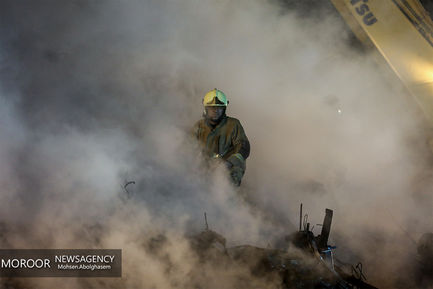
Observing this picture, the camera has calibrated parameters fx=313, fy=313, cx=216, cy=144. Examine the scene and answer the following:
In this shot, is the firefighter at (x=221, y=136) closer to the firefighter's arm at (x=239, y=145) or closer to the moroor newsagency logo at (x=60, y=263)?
the firefighter's arm at (x=239, y=145)

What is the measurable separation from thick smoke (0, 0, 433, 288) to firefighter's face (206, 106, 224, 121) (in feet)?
2.34

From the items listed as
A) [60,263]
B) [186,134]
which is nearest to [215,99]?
[186,134]

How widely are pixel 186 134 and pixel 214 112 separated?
94cm

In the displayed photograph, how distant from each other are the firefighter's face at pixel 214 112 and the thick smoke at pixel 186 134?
71cm

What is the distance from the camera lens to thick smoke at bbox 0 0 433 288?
3.61m

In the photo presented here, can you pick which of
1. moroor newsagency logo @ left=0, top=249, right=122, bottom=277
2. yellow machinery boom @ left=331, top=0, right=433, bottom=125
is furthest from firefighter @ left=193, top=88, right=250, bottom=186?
yellow machinery boom @ left=331, top=0, right=433, bottom=125

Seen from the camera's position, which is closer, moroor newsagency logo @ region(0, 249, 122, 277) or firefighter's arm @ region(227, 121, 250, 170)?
moroor newsagency logo @ region(0, 249, 122, 277)

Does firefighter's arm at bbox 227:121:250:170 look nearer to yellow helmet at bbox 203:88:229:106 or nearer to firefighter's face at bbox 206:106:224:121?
firefighter's face at bbox 206:106:224:121

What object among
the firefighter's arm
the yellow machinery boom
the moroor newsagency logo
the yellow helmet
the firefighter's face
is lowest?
the moroor newsagency logo

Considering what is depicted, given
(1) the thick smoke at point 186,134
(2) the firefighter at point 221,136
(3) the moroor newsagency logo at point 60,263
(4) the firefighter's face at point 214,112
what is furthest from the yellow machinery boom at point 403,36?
(3) the moroor newsagency logo at point 60,263

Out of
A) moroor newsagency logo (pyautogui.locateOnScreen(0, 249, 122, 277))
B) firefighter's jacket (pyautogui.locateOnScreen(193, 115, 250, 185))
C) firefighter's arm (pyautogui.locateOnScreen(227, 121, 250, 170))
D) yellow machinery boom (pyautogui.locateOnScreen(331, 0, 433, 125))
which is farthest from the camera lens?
yellow machinery boom (pyautogui.locateOnScreen(331, 0, 433, 125))

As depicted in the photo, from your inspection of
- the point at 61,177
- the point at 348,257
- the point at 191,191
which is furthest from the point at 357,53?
the point at 61,177

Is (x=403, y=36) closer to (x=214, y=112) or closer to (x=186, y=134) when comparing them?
(x=214, y=112)

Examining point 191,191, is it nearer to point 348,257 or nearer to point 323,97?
point 348,257
